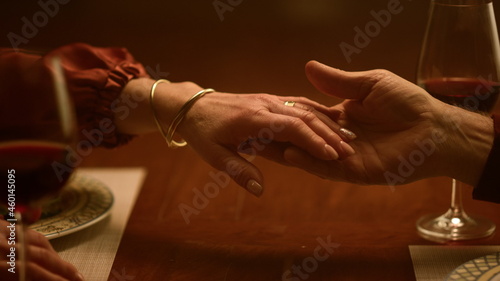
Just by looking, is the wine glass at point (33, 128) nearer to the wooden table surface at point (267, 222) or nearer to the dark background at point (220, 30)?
the wooden table surface at point (267, 222)

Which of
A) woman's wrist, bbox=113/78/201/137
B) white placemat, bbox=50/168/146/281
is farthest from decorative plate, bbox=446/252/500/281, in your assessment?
woman's wrist, bbox=113/78/201/137

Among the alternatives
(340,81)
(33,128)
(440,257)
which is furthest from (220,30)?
(33,128)

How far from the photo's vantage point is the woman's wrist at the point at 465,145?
3.24 feet

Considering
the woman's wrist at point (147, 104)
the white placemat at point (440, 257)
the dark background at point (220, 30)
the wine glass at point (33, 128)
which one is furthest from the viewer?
the dark background at point (220, 30)

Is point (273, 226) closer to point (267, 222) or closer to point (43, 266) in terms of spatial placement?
point (267, 222)

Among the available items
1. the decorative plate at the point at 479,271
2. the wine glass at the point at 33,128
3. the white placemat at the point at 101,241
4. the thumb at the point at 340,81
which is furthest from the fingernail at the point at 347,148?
the wine glass at the point at 33,128

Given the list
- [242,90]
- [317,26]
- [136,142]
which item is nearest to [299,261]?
[136,142]

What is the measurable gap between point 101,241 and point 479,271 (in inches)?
21.4

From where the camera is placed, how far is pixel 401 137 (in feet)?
3.35

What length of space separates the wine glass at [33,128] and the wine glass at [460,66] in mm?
601

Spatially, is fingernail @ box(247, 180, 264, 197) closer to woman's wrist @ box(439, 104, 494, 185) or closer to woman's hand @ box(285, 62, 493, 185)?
woman's hand @ box(285, 62, 493, 185)

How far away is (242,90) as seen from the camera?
232cm

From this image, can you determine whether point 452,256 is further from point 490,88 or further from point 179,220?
point 179,220

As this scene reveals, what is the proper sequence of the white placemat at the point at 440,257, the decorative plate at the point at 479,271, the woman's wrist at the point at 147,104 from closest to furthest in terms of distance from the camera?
the decorative plate at the point at 479,271
the white placemat at the point at 440,257
the woman's wrist at the point at 147,104
